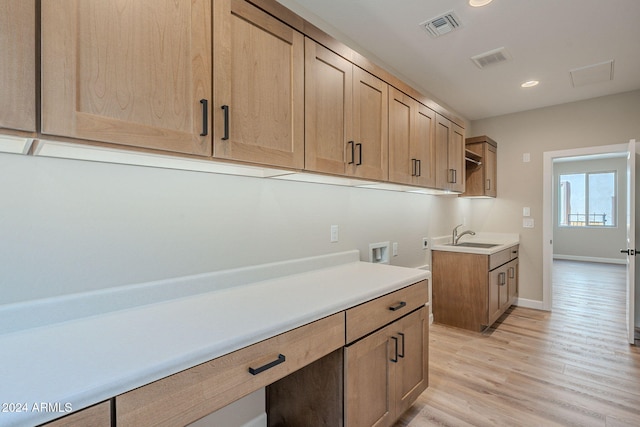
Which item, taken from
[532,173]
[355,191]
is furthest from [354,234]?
[532,173]

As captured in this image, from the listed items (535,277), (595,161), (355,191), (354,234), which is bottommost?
(535,277)

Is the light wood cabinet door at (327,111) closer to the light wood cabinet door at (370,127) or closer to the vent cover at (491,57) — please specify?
the light wood cabinet door at (370,127)

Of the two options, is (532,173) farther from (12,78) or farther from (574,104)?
(12,78)

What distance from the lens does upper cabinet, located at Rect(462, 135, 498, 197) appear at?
3838 millimetres

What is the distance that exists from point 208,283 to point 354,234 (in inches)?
47.3

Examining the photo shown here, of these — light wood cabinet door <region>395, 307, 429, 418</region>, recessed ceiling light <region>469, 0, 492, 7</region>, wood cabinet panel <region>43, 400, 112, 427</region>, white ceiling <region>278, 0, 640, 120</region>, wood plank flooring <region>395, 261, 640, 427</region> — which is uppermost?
white ceiling <region>278, 0, 640, 120</region>

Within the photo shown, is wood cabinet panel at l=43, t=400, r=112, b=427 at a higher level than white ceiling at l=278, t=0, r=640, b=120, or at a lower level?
lower

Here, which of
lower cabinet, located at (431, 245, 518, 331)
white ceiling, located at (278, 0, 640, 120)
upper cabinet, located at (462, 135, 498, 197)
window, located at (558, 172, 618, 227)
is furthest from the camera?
window, located at (558, 172, 618, 227)

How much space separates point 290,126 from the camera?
143 cm

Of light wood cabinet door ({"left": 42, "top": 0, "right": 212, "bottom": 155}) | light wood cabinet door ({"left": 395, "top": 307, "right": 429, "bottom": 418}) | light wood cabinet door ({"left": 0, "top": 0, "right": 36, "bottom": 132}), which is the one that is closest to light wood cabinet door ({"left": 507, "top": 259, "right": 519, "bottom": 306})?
light wood cabinet door ({"left": 395, "top": 307, "right": 429, "bottom": 418})

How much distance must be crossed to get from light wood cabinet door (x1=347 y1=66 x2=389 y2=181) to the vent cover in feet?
3.75

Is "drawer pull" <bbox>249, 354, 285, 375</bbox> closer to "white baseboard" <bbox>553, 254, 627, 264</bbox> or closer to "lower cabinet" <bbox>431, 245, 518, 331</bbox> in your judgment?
"lower cabinet" <bbox>431, 245, 518, 331</bbox>

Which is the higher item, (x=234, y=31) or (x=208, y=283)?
(x=234, y=31)

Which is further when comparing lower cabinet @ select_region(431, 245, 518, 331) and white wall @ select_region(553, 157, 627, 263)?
white wall @ select_region(553, 157, 627, 263)
